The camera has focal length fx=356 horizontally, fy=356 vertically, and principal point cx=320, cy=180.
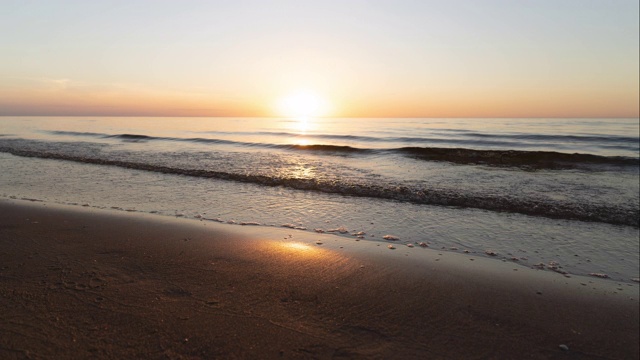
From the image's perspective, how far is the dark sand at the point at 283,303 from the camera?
2.90m

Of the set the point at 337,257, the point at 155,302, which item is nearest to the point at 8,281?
the point at 155,302

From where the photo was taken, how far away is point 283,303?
11.9ft

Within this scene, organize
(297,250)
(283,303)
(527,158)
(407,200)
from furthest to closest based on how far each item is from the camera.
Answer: (527,158)
(407,200)
(297,250)
(283,303)

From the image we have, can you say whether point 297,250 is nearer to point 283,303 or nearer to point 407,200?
point 283,303

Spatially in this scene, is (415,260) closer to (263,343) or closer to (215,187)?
(263,343)

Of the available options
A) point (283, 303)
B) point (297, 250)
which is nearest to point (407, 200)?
point (297, 250)

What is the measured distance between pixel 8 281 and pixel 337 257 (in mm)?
3763

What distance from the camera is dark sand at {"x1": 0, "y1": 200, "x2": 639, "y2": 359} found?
2.90 metres

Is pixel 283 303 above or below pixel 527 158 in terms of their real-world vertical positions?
below

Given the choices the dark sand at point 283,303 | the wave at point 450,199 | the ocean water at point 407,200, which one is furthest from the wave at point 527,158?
the dark sand at point 283,303

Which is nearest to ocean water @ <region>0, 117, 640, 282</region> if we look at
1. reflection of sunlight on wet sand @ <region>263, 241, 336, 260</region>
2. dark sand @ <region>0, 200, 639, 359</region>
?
reflection of sunlight on wet sand @ <region>263, 241, 336, 260</region>

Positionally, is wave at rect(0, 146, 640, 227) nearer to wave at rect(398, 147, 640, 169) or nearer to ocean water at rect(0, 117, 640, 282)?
ocean water at rect(0, 117, 640, 282)

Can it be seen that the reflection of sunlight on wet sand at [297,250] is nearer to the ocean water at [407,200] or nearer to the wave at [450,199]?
the ocean water at [407,200]

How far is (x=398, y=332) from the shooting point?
319cm
